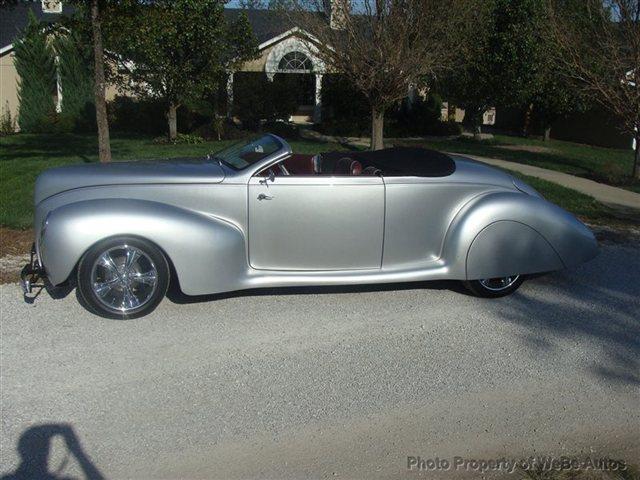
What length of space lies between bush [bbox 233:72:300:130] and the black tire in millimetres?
18939

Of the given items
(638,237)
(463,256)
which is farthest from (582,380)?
(638,237)

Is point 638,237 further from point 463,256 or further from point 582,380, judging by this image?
point 582,380

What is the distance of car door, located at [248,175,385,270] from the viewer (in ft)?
18.8

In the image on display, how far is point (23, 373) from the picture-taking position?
183 inches

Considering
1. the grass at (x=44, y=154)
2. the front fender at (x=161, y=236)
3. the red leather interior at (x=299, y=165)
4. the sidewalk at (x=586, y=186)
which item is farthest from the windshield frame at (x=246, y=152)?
the sidewalk at (x=586, y=186)

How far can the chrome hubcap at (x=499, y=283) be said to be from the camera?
20.6 feet

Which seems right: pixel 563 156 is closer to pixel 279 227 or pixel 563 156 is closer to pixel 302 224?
pixel 302 224

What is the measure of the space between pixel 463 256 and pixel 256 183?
1.82m

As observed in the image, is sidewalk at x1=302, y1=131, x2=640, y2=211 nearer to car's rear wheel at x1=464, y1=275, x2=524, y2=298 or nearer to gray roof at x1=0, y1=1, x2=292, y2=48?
car's rear wheel at x1=464, y1=275, x2=524, y2=298

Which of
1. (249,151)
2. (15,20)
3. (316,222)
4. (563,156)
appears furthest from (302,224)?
(15,20)

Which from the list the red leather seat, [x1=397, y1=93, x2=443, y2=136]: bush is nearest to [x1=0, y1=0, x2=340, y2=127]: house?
[x1=397, y1=93, x2=443, y2=136]: bush

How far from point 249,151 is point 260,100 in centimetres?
1823

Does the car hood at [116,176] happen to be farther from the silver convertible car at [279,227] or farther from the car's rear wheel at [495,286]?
the car's rear wheel at [495,286]

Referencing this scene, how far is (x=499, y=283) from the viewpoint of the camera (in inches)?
250
